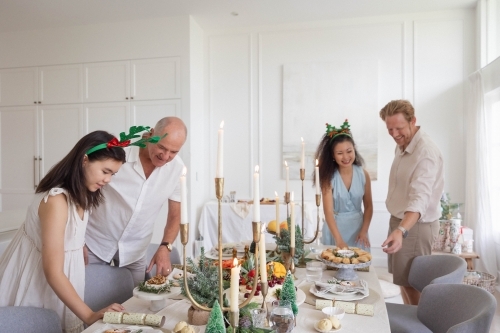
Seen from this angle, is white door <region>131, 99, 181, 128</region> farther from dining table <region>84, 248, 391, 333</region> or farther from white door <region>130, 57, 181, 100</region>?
dining table <region>84, 248, 391, 333</region>

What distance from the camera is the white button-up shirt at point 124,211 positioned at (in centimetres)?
205

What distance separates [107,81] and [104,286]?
3.47 metres

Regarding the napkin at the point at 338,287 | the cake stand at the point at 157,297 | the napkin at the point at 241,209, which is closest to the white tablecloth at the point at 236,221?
the napkin at the point at 241,209

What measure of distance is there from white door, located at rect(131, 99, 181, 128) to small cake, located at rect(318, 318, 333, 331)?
3.62 metres

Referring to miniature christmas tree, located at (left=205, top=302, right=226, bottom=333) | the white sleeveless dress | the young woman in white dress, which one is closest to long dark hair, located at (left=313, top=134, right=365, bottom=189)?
the young woman in white dress

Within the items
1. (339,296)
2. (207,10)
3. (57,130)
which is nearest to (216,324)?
(339,296)

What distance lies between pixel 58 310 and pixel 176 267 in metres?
0.55

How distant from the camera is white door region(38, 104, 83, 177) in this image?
4797 millimetres

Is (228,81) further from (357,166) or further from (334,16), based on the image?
(357,166)

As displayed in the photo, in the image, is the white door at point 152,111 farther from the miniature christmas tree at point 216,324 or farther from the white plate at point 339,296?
the miniature christmas tree at point 216,324

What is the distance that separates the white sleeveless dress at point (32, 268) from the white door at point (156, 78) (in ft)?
10.4

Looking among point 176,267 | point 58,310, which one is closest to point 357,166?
point 176,267

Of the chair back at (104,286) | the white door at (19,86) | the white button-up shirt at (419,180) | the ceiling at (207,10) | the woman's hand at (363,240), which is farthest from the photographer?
the white door at (19,86)

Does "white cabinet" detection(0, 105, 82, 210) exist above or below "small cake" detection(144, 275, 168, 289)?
above
